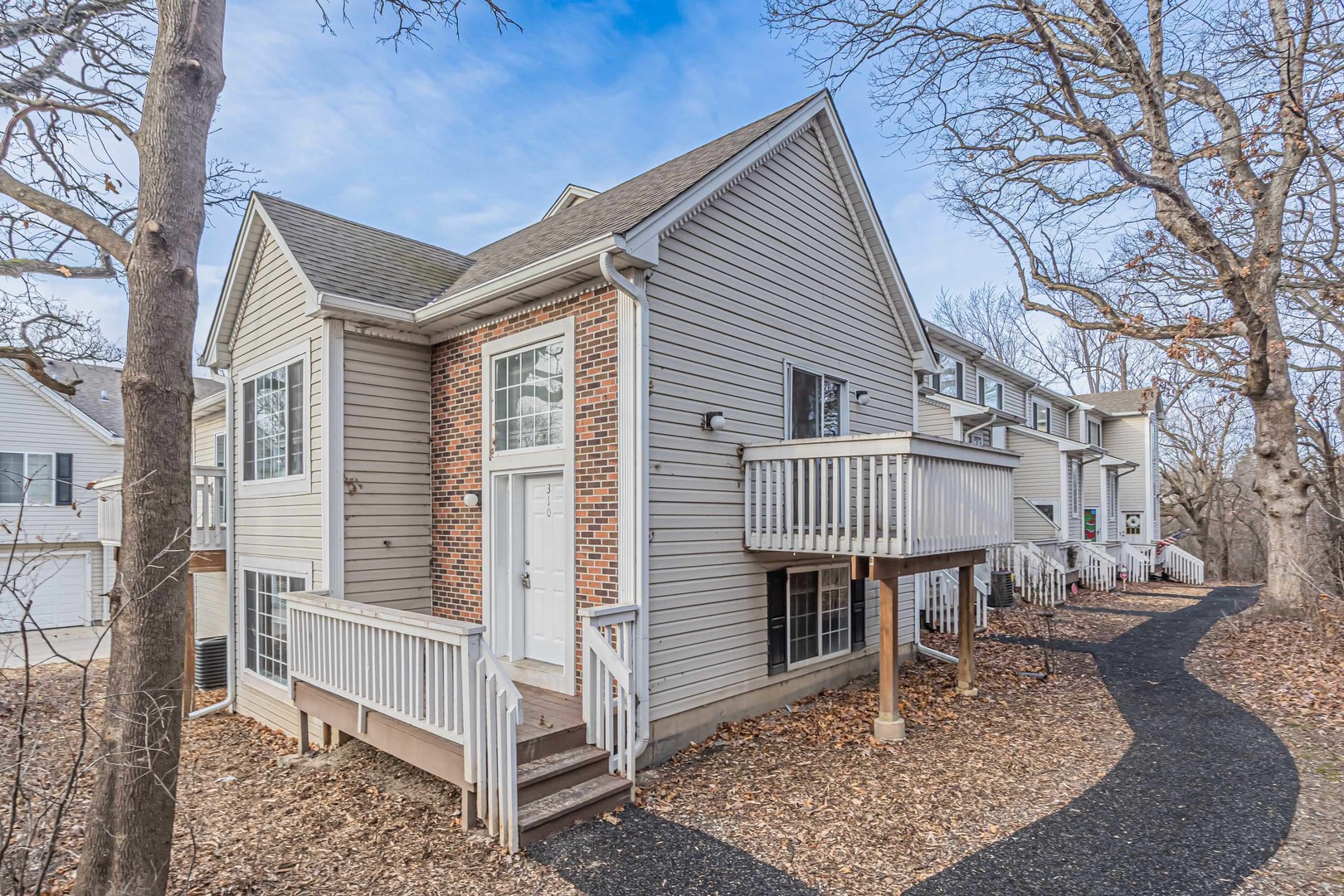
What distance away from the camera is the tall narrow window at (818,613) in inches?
311

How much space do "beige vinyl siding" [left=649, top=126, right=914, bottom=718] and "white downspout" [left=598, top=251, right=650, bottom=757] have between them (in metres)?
0.13

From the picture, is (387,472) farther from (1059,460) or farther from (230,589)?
(1059,460)

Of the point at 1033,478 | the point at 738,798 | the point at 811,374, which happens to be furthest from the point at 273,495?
the point at 1033,478

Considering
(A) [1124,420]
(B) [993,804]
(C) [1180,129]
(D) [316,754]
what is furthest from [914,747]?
(A) [1124,420]

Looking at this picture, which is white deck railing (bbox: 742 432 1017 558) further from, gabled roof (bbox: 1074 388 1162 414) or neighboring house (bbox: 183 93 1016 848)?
gabled roof (bbox: 1074 388 1162 414)

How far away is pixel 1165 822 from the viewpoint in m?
4.89

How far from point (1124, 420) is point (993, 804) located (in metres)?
24.5

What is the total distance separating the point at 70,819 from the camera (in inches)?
236

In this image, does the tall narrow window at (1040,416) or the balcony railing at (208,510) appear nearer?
the balcony railing at (208,510)

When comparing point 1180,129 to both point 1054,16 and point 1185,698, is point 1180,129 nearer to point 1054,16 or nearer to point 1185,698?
point 1054,16

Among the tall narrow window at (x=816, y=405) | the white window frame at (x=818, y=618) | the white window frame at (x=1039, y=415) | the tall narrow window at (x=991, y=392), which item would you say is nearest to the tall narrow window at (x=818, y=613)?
the white window frame at (x=818, y=618)

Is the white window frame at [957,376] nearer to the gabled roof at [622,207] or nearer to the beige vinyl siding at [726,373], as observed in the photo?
the beige vinyl siding at [726,373]

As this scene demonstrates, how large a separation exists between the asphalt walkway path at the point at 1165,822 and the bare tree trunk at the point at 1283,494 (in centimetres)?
564

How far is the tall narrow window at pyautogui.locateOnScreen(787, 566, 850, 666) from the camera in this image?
7902mm
